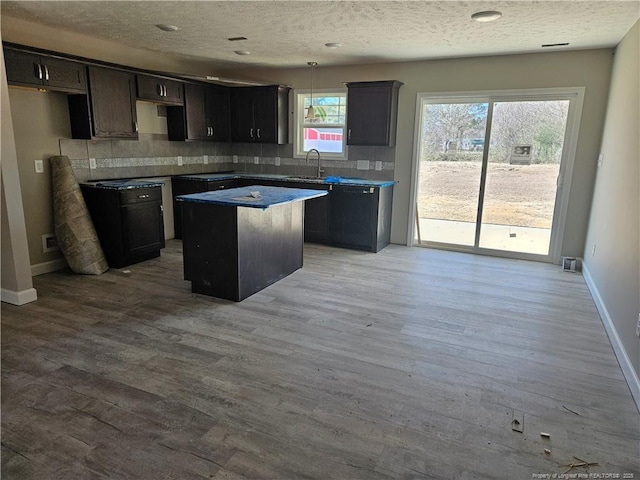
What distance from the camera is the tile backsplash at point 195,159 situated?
4.82 metres

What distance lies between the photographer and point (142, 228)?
4785 mm

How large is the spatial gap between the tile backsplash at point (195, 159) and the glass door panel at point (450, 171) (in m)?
0.56

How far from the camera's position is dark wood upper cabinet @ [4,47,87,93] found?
370 centimetres

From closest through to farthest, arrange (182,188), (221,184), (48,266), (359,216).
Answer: (48,266) → (359,216) → (182,188) → (221,184)

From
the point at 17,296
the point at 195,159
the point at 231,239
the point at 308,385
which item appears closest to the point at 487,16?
the point at 231,239

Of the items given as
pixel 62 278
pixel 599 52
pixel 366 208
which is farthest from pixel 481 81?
pixel 62 278

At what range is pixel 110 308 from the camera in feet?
11.6

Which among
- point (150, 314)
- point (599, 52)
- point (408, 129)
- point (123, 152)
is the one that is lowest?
point (150, 314)

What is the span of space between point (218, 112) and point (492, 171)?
13.3 feet

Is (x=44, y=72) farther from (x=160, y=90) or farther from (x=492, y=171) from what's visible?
(x=492, y=171)

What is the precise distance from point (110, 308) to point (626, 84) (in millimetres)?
5057

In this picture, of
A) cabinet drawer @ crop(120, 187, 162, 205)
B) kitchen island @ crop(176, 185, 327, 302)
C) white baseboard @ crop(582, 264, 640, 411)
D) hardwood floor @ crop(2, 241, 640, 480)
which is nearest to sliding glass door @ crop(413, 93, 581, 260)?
white baseboard @ crop(582, 264, 640, 411)

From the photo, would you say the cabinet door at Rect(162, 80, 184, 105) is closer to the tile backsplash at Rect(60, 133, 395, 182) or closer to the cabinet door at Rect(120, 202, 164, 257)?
the tile backsplash at Rect(60, 133, 395, 182)

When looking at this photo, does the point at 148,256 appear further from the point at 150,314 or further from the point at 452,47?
the point at 452,47
